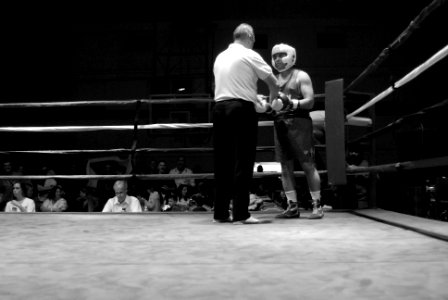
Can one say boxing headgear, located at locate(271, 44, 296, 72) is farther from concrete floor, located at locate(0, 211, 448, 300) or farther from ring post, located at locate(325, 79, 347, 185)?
concrete floor, located at locate(0, 211, 448, 300)

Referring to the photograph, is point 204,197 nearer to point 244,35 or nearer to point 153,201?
point 153,201

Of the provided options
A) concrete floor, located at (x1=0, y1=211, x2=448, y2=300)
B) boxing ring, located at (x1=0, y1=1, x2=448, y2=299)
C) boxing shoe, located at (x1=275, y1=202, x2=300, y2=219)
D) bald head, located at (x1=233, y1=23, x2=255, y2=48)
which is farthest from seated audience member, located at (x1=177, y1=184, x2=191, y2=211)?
concrete floor, located at (x1=0, y1=211, x2=448, y2=300)

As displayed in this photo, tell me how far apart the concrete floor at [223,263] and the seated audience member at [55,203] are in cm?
431

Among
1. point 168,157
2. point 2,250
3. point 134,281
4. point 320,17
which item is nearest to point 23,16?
point 168,157

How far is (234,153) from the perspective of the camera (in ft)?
8.71

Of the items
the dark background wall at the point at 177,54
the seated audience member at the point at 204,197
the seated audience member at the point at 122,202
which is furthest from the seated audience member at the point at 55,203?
the dark background wall at the point at 177,54

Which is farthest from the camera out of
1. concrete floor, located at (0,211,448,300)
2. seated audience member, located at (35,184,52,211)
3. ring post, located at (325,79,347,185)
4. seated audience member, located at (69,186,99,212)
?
seated audience member, located at (35,184,52,211)

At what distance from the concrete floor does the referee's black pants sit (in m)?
0.31

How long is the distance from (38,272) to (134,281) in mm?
280

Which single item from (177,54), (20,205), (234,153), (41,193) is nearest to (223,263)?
(234,153)

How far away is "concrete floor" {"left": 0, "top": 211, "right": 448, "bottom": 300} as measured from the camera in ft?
3.41

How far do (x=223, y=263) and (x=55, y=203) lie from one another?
559 cm

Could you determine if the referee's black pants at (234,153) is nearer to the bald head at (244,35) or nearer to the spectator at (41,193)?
the bald head at (244,35)

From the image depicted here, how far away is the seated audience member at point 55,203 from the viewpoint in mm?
6457
